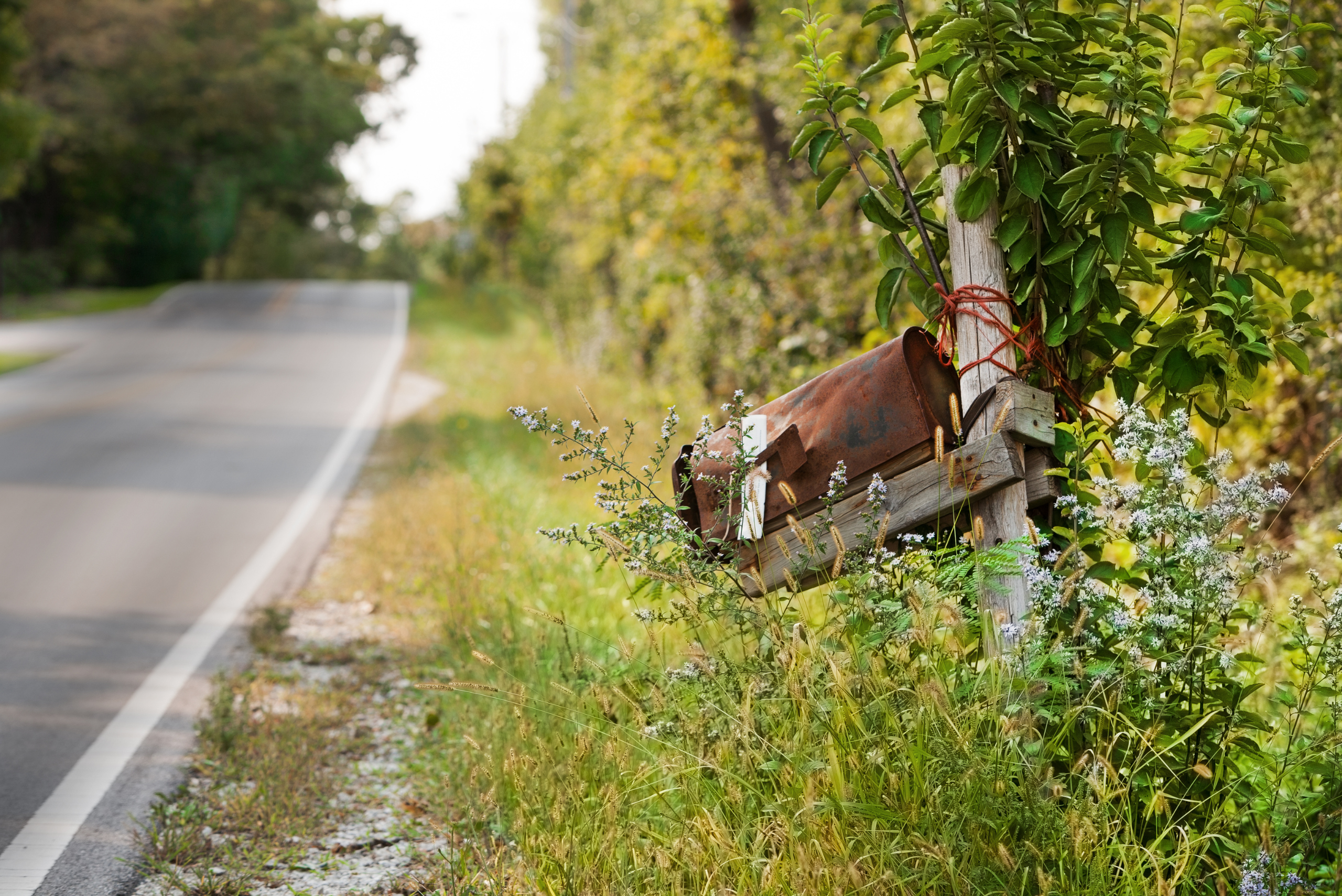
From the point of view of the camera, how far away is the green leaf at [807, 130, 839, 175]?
377 cm

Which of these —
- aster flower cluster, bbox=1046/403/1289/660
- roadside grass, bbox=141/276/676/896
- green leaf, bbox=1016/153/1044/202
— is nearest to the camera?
aster flower cluster, bbox=1046/403/1289/660

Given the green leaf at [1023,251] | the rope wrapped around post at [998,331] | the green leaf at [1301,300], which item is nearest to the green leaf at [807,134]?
the rope wrapped around post at [998,331]

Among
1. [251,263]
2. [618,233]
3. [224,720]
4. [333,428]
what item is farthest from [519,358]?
A: [251,263]

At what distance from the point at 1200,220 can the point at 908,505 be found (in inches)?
44.9

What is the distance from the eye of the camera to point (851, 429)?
12.0 ft

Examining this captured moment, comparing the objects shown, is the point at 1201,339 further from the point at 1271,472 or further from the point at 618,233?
the point at 618,233

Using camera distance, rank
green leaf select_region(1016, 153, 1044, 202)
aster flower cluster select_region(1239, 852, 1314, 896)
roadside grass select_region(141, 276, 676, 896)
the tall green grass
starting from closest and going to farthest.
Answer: aster flower cluster select_region(1239, 852, 1314, 896), the tall green grass, green leaf select_region(1016, 153, 1044, 202), roadside grass select_region(141, 276, 676, 896)

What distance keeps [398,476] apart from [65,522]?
2752 millimetres

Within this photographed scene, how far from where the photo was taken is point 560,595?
21.0 feet

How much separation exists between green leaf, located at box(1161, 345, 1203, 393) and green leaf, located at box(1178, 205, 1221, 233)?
1.12 ft

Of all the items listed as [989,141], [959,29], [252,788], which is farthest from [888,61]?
[252,788]

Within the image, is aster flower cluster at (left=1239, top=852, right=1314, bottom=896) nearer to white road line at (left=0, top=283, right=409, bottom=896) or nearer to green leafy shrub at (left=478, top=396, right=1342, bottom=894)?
green leafy shrub at (left=478, top=396, right=1342, bottom=894)

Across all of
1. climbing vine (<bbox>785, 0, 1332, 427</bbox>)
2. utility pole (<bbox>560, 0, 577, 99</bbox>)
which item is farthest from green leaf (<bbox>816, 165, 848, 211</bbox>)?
utility pole (<bbox>560, 0, 577, 99</bbox>)

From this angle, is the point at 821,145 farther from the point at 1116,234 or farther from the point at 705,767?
the point at 705,767
